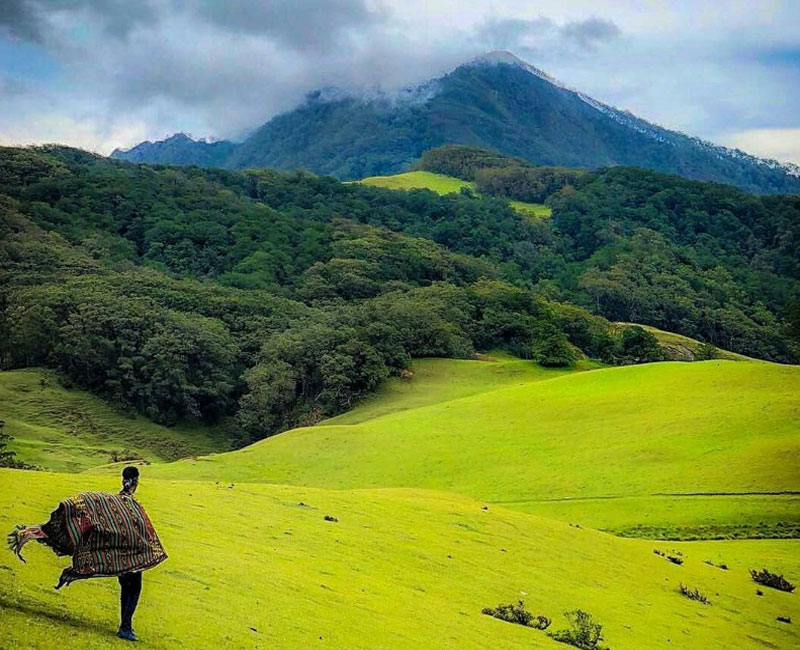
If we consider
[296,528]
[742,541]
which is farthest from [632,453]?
[296,528]

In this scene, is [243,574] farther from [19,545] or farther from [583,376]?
[583,376]

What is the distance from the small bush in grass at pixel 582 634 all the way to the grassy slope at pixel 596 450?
A: 64.5ft

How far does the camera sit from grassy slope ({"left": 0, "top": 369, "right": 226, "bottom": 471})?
6781 cm

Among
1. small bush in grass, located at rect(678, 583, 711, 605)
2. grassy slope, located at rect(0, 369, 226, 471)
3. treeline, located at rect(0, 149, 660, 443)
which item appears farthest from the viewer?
treeline, located at rect(0, 149, 660, 443)

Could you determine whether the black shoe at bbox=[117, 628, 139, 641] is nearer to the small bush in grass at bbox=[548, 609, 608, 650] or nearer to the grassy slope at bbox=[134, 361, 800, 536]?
the small bush in grass at bbox=[548, 609, 608, 650]

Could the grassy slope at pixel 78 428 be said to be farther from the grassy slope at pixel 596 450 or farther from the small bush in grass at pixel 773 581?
the small bush in grass at pixel 773 581

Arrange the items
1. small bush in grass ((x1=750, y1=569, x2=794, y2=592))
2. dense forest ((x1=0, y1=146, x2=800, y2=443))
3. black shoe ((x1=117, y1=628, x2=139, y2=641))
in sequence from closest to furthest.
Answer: black shoe ((x1=117, y1=628, x2=139, y2=641)) → small bush in grass ((x1=750, y1=569, x2=794, y2=592)) → dense forest ((x1=0, y1=146, x2=800, y2=443))

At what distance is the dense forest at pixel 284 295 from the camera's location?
8788 centimetres

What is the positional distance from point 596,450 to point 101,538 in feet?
137

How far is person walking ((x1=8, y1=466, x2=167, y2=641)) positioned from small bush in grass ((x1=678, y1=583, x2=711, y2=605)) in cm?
2088

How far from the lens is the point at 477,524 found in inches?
1125

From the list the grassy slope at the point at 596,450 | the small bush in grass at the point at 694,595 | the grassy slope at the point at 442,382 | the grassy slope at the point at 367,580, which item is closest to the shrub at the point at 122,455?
the grassy slope at the point at 596,450

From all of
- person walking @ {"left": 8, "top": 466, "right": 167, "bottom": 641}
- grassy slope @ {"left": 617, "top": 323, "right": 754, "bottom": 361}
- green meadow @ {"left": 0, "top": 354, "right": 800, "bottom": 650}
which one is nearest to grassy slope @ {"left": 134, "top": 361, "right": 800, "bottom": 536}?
green meadow @ {"left": 0, "top": 354, "right": 800, "bottom": 650}

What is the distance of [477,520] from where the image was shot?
29094 millimetres
